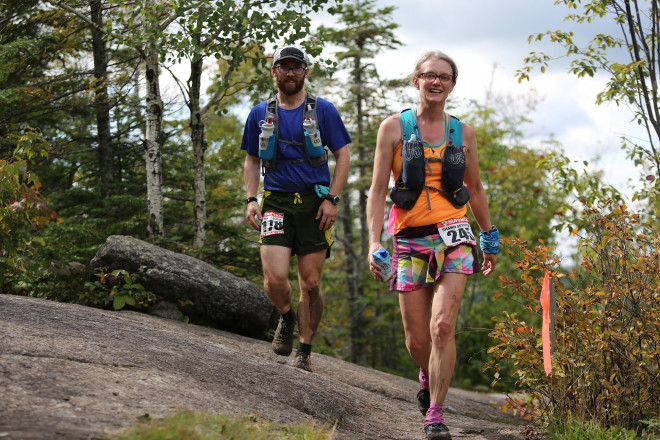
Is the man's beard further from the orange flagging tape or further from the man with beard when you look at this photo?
the orange flagging tape

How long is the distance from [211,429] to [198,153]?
859 cm

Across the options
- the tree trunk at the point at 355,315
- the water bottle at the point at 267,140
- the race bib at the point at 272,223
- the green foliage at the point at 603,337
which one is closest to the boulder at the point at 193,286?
the race bib at the point at 272,223

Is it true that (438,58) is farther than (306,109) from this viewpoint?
No

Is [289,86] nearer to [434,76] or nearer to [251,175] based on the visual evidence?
[251,175]

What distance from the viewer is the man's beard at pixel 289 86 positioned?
233 inches

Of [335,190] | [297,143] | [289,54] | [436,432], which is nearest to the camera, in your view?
[436,432]

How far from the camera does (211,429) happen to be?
3.20 meters

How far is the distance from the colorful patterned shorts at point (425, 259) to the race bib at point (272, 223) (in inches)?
49.4

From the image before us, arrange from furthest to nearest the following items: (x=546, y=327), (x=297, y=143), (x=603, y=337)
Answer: (x=297, y=143), (x=603, y=337), (x=546, y=327)

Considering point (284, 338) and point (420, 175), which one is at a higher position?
point (420, 175)

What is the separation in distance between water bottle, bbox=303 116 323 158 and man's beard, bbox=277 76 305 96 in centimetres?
27

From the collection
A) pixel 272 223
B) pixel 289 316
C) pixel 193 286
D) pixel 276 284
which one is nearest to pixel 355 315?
pixel 193 286

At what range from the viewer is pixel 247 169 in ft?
20.1

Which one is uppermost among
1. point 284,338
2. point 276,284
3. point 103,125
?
point 103,125
